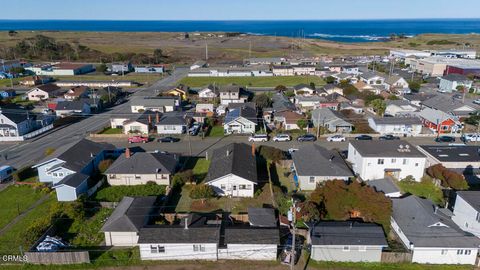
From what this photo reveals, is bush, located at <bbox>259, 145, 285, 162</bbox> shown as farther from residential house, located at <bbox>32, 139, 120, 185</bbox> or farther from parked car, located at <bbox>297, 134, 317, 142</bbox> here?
residential house, located at <bbox>32, 139, 120, 185</bbox>

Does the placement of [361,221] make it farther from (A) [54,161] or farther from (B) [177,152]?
(A) [54,161]

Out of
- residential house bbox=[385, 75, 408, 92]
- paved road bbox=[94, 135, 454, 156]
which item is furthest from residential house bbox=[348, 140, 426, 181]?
Result: residential house bbox=[385, 75, 408, 92]

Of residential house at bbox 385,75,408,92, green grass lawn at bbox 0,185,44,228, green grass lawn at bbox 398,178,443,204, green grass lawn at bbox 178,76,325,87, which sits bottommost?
green grass lawn at bbox 0,185,44,228

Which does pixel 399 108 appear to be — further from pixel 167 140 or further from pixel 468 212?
pixel 167 140

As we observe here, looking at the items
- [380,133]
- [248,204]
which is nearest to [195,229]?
[248,204]

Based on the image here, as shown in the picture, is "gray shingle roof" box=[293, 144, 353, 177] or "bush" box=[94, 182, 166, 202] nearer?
"bush" box=[94, 182, 166, 202]
